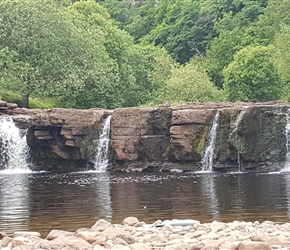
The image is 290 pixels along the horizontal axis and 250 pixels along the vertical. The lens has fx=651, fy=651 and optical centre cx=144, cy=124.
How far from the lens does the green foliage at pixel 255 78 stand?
2493 inches

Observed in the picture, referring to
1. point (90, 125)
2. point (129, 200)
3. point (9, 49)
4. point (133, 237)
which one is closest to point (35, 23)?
point (9, 49)

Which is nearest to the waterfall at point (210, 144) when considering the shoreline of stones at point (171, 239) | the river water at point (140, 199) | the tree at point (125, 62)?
the river water at point (140, 199)

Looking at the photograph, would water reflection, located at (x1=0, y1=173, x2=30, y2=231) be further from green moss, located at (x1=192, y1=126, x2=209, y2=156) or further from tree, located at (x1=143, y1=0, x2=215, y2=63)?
tree, located at (x1=143, y1=0, x2=215, y2=63)

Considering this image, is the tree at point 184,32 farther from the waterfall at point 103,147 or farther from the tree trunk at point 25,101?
the waterfall at point 103,147

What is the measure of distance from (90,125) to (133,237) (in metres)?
29.2

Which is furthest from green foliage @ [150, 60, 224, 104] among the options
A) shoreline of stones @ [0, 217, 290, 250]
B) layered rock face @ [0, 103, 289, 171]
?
shoreline of stones @ [0, 217, 290, 250]

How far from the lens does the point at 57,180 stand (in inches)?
1441

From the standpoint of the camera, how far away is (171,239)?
49.3 ft

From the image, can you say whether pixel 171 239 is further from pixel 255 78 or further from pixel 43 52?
pixel 255 78

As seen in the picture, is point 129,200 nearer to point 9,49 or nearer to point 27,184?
point 27,184

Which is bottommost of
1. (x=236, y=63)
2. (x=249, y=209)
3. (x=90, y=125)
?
(x=249, y=209)

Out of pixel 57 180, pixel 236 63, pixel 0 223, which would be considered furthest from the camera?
pixel 236 63

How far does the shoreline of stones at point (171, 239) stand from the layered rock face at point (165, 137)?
2280 cm

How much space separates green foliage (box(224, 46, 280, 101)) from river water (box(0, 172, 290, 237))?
27855mm
